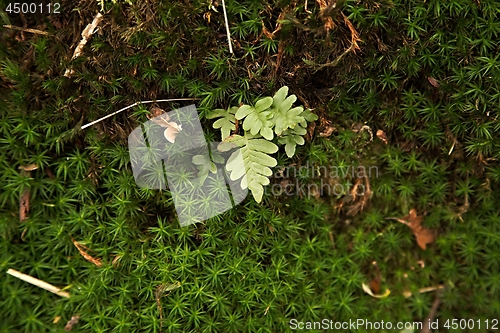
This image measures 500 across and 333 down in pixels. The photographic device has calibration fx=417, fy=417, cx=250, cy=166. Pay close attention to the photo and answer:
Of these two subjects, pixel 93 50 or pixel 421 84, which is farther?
pixel 421 84

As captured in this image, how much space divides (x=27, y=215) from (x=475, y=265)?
10.5ft

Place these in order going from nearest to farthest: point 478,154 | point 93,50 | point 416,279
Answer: point 93,50 < point 478,154 < point 416,279

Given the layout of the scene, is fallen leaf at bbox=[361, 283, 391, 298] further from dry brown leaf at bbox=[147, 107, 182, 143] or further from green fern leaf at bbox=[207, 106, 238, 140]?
dry brown leaf at bbox=[147, 107, 182, 143]

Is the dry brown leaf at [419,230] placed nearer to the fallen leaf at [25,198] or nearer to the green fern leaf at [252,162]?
the green fern leaf at [252,162]

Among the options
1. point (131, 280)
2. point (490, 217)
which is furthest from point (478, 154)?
point (131, 280)

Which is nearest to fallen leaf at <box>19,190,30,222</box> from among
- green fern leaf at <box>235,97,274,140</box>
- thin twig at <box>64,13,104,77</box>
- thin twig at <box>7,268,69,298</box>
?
thin twig at <box>7,268,69,298</box>

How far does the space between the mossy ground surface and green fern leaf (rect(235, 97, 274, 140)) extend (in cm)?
14

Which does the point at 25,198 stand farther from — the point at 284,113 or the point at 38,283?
the point at 284,113

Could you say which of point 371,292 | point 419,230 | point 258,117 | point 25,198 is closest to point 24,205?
point 25,198

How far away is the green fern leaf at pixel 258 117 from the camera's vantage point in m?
2.66

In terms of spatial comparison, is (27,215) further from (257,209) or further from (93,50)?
(257,209)

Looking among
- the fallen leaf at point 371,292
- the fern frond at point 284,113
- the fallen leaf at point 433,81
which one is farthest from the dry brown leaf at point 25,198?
the fallen leaf at point 433,81

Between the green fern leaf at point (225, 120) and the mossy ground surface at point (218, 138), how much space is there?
7cm

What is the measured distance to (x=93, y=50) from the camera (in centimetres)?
270
